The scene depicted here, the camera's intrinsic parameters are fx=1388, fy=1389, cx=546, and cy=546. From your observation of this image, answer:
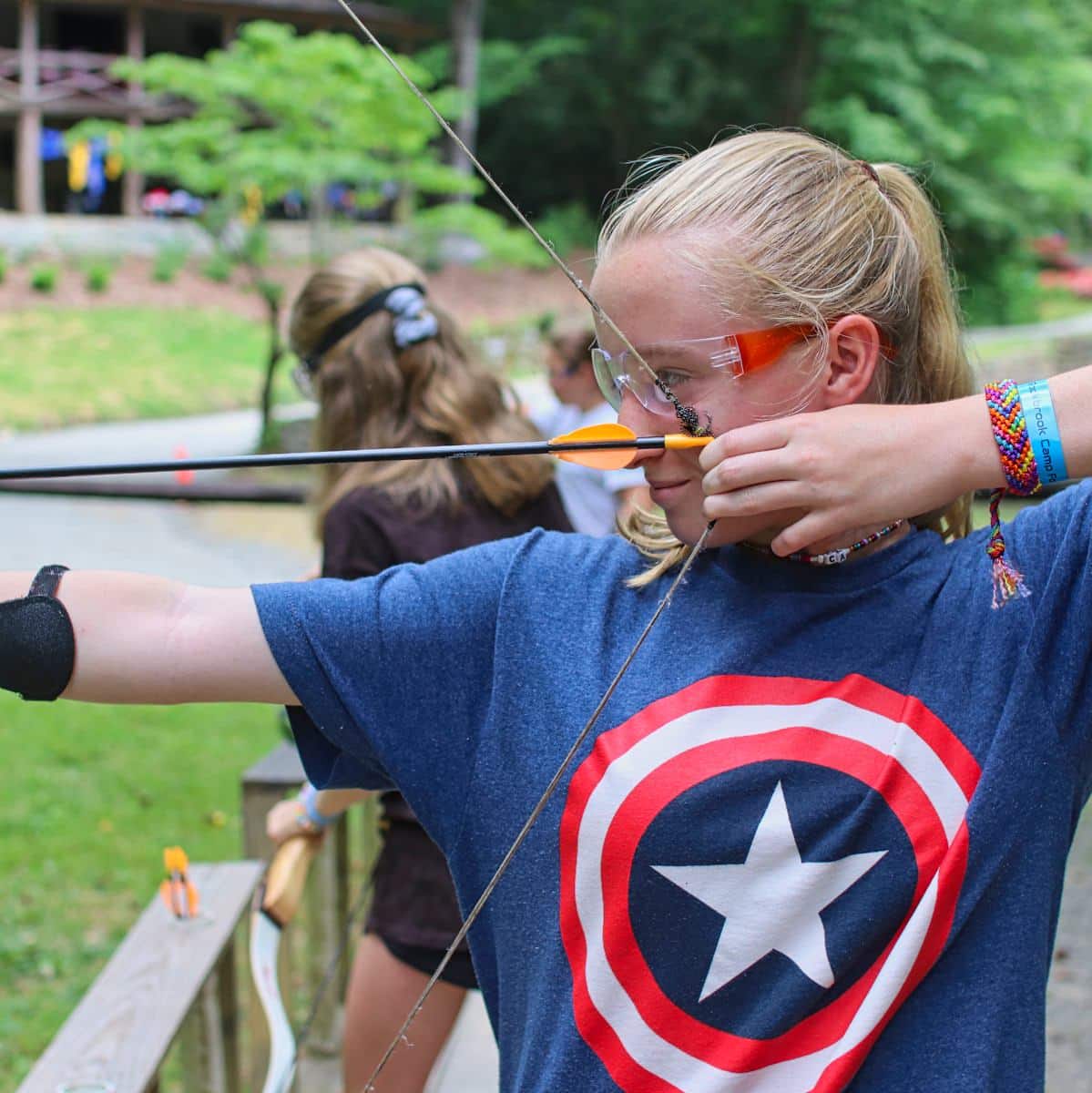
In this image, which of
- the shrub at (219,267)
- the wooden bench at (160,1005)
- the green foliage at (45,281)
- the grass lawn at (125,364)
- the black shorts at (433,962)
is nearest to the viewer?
the wooden bench at (160,1005)

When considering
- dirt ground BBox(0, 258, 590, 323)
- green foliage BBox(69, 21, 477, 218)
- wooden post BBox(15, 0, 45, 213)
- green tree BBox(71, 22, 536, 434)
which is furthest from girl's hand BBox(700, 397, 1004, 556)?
wooden post BBox(15, 0, 45, 213)

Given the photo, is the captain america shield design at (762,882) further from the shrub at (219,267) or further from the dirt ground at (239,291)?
the dirt ground at (239,291)

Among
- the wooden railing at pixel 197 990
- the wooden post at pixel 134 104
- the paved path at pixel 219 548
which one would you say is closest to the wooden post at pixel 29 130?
the wooden post at pixel 134 104

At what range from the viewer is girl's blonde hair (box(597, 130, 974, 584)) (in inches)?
48.3

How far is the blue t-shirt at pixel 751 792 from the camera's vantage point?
117 cm

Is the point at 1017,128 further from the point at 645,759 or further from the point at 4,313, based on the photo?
the point at 645,759

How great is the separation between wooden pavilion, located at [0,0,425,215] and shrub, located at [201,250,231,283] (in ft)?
6.71

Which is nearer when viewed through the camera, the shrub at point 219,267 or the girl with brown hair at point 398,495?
the girl with brown hair at point 398,495

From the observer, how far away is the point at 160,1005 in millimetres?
1970

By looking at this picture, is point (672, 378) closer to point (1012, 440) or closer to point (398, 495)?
point (1012, 440)

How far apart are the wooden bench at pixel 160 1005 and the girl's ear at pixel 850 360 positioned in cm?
127

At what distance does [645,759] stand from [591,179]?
27.6 metres

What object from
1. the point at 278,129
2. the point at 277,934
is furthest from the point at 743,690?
the point at 278,129

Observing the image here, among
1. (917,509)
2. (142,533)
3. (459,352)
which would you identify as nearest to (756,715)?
(917,509)
